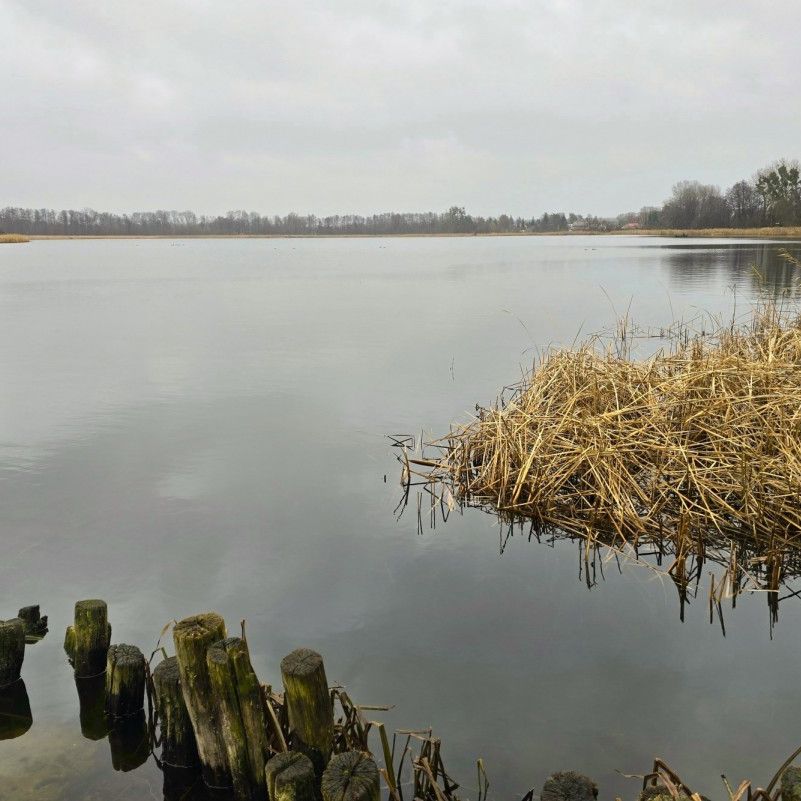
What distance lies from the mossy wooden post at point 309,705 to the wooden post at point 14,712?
209 centimetres

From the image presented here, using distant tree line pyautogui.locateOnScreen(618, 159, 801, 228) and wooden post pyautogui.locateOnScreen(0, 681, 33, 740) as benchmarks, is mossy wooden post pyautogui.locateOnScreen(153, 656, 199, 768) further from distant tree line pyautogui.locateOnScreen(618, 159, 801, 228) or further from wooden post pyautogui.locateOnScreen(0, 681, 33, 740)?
distant tree line pyautogui.locateOnScreen(618, 159, 801, 228)

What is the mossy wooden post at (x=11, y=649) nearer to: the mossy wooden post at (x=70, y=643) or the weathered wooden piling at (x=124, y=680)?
the mossy wooden post at (x=70, y=643)

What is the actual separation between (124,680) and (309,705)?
156 centimetres

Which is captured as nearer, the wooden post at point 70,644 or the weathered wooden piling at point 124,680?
the weathered wooden piling at point 124,680

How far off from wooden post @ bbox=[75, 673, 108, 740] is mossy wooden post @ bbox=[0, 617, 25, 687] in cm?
41

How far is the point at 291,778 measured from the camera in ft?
10.8

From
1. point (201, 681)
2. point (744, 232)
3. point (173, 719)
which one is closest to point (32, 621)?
point (173, 719)

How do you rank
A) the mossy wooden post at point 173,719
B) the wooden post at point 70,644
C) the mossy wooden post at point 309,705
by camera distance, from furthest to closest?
1. the wooden post at point 70,644
2. the mossy wooden post at point 173,719
3. the mossy wooden post at point 309,705

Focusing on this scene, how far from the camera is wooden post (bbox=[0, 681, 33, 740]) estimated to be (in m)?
4.60

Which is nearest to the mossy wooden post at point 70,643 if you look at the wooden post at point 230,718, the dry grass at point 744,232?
the wooden post at point 230,718

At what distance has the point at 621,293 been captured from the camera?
96.7 feet

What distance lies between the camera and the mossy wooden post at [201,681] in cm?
384

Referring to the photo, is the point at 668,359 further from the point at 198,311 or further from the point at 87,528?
the point at 198,311

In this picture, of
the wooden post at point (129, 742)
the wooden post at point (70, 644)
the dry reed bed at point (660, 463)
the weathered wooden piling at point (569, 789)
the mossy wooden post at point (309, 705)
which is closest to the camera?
the weathered wooden piling at point (569, 789)
